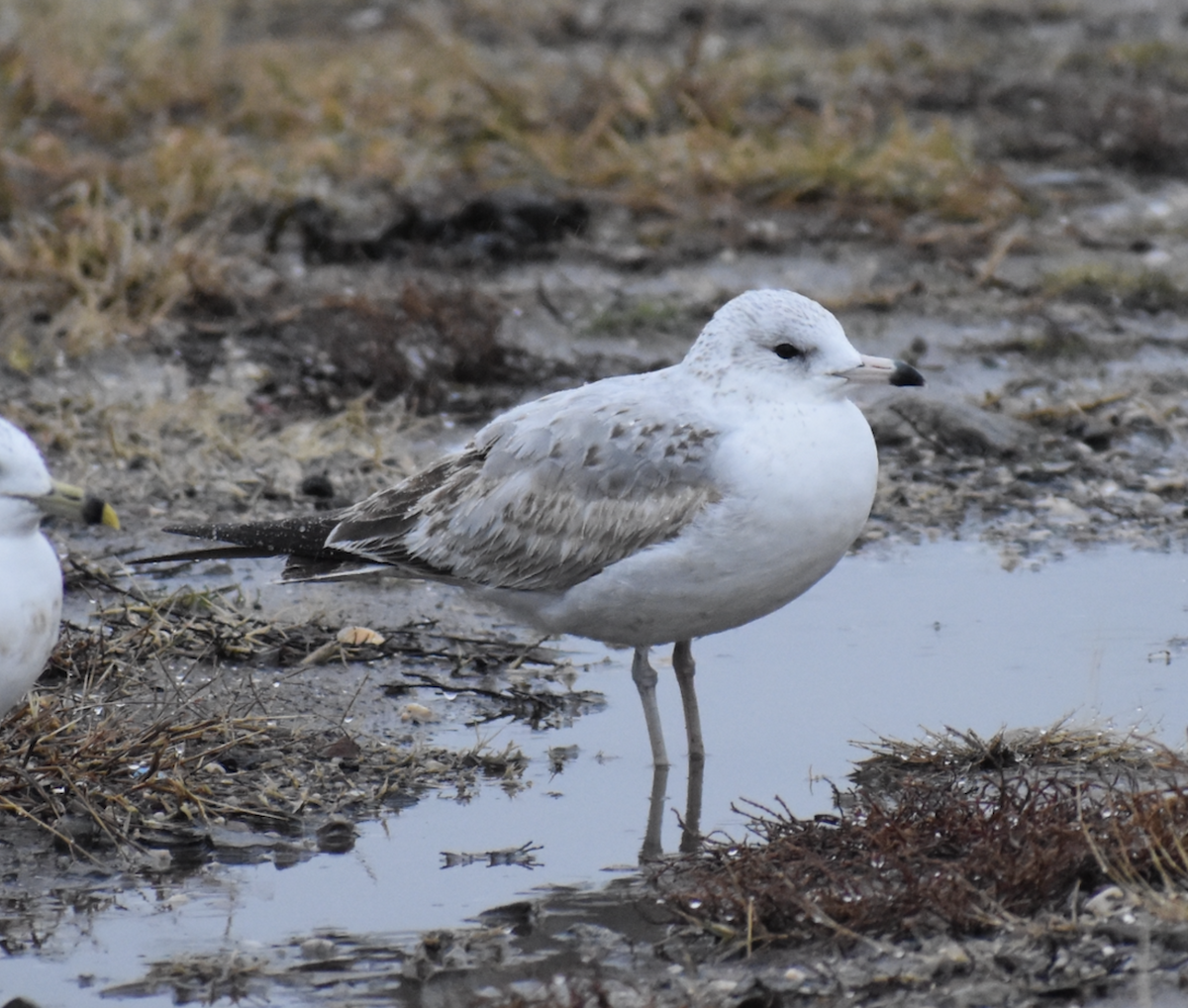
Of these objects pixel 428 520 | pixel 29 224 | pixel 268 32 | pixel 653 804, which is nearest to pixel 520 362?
pixel 29 224

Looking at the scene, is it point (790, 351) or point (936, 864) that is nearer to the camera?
point (936, 864)

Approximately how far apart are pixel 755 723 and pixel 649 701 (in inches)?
15.0

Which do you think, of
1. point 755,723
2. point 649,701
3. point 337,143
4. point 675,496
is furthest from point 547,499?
point 337,143

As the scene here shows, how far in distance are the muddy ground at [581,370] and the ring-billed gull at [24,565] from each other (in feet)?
1.97

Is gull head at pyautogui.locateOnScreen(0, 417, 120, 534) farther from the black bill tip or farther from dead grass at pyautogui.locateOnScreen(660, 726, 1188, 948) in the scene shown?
the black bill tip

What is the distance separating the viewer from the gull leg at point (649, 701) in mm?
5164

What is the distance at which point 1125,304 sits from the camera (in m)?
9.46

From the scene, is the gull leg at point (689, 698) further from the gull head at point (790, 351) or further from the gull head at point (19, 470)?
the gull head at point (19, 470)

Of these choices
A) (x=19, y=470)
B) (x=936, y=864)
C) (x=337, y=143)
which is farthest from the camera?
(x=337, y=143)

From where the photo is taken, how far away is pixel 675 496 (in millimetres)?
4906

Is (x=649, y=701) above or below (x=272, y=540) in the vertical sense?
below

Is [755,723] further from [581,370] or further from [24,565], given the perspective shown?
[581,370]

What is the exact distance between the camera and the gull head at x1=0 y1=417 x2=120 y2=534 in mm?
4180

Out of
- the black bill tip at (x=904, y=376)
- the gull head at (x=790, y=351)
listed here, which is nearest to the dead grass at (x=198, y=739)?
the gull head at (x=790, y=351)
